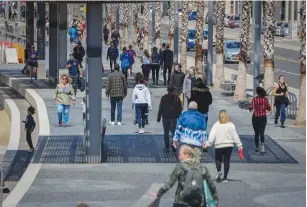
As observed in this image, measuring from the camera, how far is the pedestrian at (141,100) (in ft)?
89.3

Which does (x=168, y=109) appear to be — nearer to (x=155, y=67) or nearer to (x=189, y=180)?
(x=189, y=180)

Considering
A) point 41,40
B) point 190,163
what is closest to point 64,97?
point 190,163

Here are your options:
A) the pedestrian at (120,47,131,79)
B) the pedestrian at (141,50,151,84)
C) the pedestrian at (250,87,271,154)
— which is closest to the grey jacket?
the pedestrian at (250,87,271,154)

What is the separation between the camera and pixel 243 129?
95.0ft

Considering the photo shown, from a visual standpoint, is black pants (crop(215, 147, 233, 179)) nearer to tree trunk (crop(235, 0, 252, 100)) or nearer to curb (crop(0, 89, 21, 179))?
curb (crop(0, 89, 21, 179))

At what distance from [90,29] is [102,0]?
0.97 m

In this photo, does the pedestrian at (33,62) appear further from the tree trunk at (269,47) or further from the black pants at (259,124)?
the black pants at (259,124)

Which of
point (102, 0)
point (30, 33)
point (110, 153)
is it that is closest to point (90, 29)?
point (102, 0)

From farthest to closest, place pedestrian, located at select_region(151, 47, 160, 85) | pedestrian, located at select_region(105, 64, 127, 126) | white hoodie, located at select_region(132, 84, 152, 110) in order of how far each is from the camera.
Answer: pedestrian, located at select_region(151, 47, 160, 85) < pedestrian, located at select_region(105, 64, 127, 126) < white hoodie, located at select_region(132, 84, 152, 110)

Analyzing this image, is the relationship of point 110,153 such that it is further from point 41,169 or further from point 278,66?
point 278,66

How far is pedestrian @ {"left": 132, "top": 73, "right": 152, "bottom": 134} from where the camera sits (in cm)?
2722

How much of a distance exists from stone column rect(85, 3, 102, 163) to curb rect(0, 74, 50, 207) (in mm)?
1271

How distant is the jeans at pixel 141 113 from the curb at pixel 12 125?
2902 millimetres

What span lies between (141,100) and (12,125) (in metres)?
5.16
